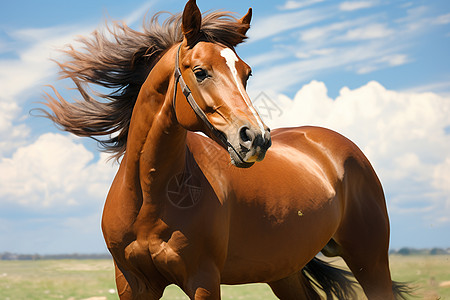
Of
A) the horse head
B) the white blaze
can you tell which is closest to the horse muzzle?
the horse head

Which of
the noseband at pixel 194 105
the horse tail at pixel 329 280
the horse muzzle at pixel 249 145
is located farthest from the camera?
the horse tail at pixel 329 280

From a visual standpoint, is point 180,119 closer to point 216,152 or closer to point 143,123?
point 143,123

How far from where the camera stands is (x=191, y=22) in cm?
373

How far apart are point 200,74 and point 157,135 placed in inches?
22.3

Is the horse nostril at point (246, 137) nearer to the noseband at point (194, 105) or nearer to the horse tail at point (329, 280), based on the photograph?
the noseband at point (194, 105)

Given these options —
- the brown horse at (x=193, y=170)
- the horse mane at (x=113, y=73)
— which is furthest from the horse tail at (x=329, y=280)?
the horse mane at (x=113, y=73)

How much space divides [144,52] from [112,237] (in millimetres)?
1511

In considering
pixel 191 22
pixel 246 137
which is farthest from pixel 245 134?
pixel 191 22

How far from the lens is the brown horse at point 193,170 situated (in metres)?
3.57

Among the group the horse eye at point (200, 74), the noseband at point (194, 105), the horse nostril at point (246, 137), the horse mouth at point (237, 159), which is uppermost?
the horse eye at point (200, 74)

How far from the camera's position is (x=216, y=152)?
4.39 m

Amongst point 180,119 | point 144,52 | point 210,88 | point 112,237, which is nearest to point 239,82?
point 210,88

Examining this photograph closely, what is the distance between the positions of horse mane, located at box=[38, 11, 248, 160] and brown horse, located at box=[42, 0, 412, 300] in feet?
0.03

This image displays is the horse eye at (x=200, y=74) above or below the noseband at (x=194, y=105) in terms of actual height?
above
